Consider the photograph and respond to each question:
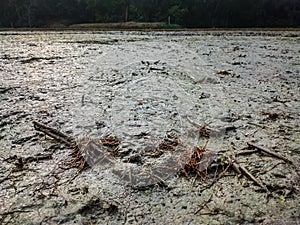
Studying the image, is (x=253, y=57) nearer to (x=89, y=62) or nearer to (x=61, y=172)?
(x=89, y=62)

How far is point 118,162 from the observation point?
1.13 metres

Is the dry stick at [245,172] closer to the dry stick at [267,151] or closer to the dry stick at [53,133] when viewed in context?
the dry stick at [267,151]

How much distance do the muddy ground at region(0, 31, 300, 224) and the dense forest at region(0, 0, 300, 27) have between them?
75.9 feet

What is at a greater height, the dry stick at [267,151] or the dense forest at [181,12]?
the dense forest at [181,12]

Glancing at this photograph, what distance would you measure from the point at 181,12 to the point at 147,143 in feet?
80.7

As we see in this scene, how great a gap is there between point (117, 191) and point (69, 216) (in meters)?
0.19

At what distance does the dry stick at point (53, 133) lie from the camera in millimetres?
1305

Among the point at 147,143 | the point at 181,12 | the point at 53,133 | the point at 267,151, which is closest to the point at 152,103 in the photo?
the point at 147,143

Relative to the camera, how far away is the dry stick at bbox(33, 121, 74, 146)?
1.31 metres

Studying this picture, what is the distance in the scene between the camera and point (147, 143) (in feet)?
4.25

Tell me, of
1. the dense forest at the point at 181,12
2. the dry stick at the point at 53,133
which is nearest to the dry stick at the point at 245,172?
the dry stick at the point at 53,133

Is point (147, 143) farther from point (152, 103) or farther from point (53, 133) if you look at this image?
point (152, 103)

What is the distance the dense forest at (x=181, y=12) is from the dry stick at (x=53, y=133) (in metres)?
24.1

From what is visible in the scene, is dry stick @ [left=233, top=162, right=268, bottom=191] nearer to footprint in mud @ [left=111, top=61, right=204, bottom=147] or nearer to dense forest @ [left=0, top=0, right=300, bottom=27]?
footprint in mud @ [left=111, top=61, right=204, bottom=147]
